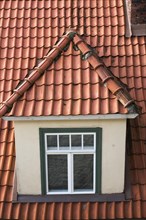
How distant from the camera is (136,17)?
8.24m

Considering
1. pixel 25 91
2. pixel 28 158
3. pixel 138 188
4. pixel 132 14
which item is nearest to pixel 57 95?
pixel 25 91

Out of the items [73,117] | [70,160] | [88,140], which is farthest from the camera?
[70,160]

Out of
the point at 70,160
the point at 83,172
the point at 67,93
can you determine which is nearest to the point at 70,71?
the point at 67,93

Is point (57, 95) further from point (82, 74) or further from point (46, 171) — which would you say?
point (46, 171)

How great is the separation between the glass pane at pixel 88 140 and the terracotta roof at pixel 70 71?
0.45m

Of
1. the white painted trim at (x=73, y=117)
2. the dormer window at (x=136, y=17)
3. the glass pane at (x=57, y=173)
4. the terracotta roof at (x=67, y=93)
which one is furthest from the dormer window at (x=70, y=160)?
the dormer window at (x=136, y=17)

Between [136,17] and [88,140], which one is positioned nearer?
[88,140]

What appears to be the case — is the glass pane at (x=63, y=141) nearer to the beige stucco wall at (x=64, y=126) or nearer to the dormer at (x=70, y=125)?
the dormer at (x=70, y=125)

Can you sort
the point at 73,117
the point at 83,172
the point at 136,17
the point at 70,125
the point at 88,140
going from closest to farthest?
1. the point at 73,117
2. the point at 70,125
3. the point at 88,140
4. the point at 83,172
5. the point at 136,17

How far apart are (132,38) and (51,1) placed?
1699 millimetres

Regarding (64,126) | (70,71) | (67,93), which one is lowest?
(64,126)

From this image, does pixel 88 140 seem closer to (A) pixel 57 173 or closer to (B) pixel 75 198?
(A) pixel 57 173

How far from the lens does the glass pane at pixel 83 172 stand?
7043mm

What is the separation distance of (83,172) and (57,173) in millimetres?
396
